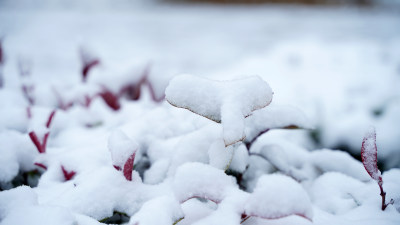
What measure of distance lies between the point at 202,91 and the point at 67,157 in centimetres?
44

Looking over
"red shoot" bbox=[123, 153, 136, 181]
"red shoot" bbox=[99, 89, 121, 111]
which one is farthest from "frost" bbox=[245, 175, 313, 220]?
"red shoot" bbox=[99, 89, 121, 111]

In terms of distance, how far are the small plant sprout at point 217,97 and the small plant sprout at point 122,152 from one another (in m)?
0.14

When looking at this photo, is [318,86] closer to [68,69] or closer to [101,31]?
[68,69]

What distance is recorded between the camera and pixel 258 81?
56 centimetres

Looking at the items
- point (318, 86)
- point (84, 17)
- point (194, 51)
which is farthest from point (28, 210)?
point (84, 17)

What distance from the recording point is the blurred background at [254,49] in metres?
1.39

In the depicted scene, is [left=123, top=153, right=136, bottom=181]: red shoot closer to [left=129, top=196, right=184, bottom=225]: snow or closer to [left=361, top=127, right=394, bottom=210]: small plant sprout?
[left=129, top=196, right=184, bottom=225]: snow

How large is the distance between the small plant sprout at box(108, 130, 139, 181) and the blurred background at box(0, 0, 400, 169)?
51 centimetres

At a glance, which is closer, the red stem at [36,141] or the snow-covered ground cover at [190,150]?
the snow-covered ground cover at [190,150]

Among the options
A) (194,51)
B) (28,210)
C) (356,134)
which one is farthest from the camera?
(194,51)

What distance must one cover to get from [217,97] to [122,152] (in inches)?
8.6

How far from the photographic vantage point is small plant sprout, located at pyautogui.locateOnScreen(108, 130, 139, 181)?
60 centimetres

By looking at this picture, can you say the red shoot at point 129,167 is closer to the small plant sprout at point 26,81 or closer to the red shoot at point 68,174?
the red shoot at point 68,174

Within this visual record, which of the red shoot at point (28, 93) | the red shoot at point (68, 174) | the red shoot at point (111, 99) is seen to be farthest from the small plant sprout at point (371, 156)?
the red shoot at point (28, 93)
